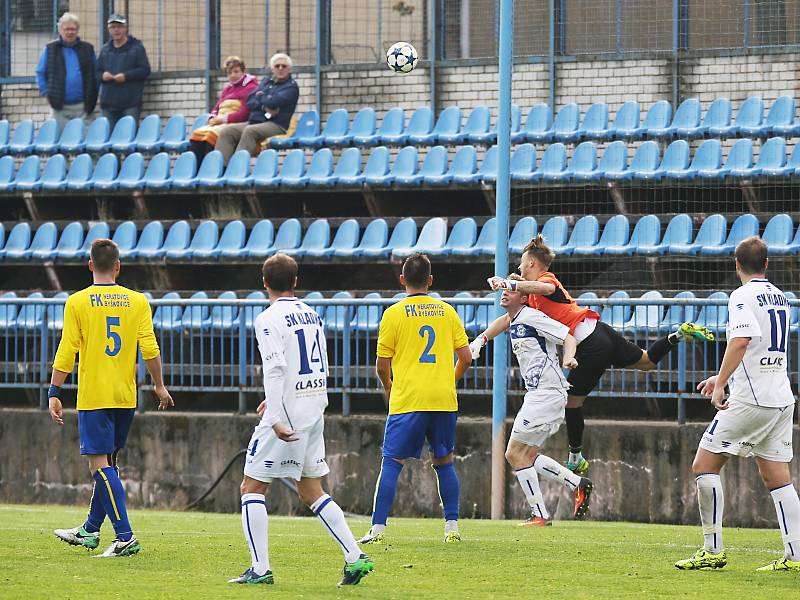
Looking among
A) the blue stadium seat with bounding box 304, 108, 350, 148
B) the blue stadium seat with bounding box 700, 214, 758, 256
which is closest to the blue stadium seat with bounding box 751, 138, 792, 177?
the blue stadium seat with bounding box 700, 214, 758, 256

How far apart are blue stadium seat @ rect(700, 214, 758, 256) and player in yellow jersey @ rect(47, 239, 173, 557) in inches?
332

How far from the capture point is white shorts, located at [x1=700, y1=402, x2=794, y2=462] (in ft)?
28.7

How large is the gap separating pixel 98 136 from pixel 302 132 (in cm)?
311

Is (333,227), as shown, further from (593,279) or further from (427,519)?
(427,519)

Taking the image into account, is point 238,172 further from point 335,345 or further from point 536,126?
point 335,345

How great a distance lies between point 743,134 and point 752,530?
6759 mm

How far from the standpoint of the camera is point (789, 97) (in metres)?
18.4

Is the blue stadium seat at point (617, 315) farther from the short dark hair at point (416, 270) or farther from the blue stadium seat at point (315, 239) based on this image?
the short dark hair at point (416, 270)

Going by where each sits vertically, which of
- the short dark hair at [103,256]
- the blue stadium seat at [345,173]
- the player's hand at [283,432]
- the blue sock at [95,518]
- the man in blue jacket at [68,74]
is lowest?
the blue sock at [95,518]

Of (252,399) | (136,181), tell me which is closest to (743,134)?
(252,399)

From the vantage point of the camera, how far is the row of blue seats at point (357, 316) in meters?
14.4

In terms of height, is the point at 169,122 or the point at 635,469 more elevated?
the point at 169,122

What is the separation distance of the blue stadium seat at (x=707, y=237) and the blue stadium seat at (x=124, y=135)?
8255mm

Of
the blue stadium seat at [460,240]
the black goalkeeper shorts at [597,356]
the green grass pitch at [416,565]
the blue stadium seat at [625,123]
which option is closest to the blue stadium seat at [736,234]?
the blue stadium seat at [625,123]
